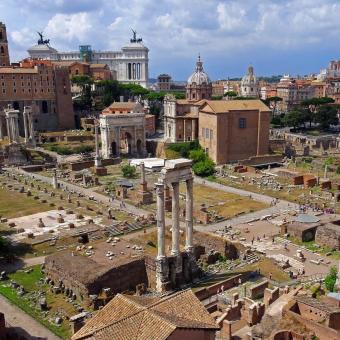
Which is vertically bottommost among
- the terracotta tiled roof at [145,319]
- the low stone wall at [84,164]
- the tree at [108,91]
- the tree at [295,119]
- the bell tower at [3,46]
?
the low stone wall at [84,164]

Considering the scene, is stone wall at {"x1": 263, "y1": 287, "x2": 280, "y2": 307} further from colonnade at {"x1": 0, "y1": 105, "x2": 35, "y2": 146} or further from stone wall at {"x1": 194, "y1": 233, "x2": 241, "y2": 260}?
colonnade at {"x1": 0, "y1": 105, "x2": 35, "y2": 146}

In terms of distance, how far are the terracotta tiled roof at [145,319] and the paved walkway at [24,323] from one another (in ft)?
23.3

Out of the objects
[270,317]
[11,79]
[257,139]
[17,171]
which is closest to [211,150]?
[257,139]

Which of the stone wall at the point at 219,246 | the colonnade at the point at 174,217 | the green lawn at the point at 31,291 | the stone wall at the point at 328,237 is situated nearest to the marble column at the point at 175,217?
the colonnade at the point at 174,217

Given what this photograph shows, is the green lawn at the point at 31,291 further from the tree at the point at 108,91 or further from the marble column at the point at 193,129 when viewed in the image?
the tree at the point at 108,91

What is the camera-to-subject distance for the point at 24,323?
23875 mm

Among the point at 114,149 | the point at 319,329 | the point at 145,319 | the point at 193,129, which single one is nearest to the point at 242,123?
the point at 193,129

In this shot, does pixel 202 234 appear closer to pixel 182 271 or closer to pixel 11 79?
pixel 182 271

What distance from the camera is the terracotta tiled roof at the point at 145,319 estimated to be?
15109mm

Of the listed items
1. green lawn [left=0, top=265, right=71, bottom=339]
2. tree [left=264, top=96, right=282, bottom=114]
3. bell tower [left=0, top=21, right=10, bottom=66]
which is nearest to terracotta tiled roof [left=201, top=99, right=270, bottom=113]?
green lawn [left=0, top=265, right=71, bottom=339]

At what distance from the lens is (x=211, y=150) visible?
68.9m

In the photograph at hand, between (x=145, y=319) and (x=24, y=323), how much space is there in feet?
36.5

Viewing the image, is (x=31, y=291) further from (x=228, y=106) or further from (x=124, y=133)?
(x=124, y=133)

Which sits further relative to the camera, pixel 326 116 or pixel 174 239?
pixel 326 116
